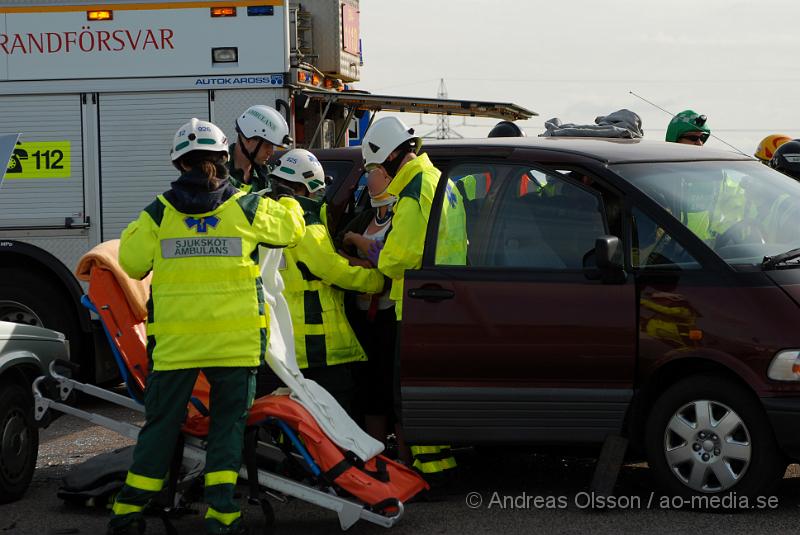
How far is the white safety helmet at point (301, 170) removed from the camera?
6965 mm

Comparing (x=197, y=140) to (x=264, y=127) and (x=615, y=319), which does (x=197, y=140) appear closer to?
(x=264, y=127)

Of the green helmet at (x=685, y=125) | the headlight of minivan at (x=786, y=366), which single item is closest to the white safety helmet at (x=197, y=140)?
the headlight of minivan at (x=786, y=366)

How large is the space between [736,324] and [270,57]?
5213 mm

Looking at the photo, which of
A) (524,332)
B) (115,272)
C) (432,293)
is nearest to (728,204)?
(524,332)

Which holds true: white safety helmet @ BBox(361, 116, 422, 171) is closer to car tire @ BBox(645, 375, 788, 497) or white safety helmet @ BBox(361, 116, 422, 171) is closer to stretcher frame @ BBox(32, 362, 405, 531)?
stretcher frame @ BBox(32, 362, 405, 531)

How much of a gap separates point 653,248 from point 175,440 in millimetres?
2410

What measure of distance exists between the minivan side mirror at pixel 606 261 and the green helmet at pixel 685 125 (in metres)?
2.94

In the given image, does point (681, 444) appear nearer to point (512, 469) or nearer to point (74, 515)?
point (512, 469)

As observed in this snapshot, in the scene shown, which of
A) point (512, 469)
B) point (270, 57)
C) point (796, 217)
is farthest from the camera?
point (270, 57)

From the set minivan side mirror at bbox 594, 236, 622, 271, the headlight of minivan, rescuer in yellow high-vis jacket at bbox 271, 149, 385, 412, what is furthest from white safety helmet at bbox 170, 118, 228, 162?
the headlight of minivan

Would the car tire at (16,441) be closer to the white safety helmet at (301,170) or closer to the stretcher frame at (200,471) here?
the stretcher frame at (200,471)

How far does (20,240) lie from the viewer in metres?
10.3

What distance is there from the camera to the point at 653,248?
6.45m

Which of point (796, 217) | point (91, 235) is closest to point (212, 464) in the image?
point (796, 217)
